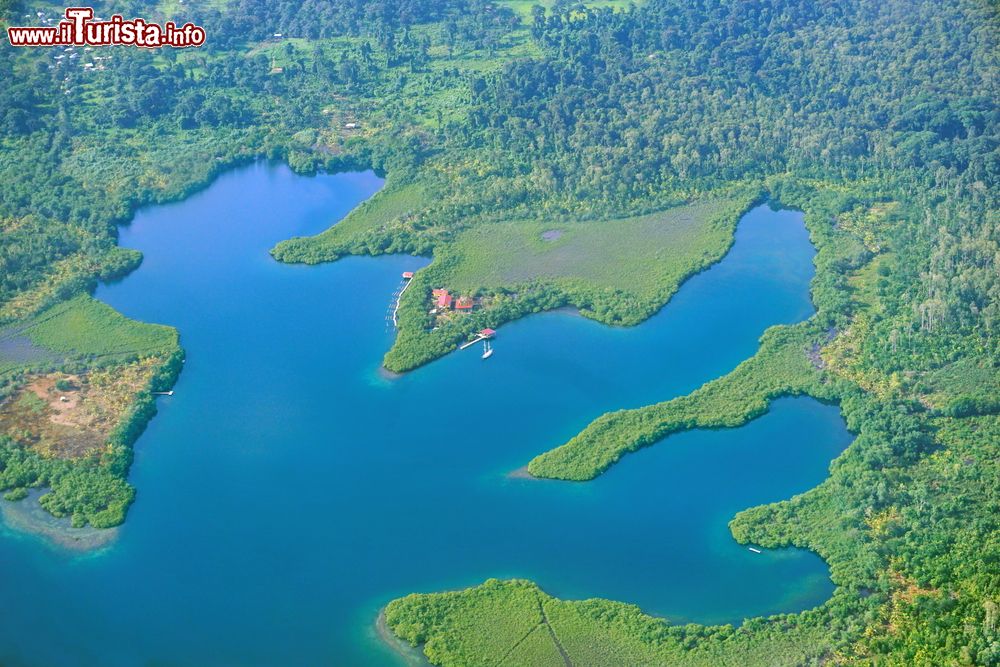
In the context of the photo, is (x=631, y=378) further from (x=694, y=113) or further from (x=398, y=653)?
(x=694, y=113)

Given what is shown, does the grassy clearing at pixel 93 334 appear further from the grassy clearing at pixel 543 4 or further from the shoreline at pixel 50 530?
Result: the grassy clearing at pixel 543 4

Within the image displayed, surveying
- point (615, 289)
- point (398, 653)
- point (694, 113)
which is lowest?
point (398, 653)

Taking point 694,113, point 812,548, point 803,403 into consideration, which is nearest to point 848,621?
point 812,548

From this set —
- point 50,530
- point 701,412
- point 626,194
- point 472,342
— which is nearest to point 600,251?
point 626,194

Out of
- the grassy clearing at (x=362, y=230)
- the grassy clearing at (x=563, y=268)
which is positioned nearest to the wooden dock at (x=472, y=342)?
the grassy clearing at (x=563, y=268)

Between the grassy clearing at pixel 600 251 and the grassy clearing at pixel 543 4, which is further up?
the grassy clearing at pixel 543 4

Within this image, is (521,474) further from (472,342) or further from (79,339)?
(79,339)

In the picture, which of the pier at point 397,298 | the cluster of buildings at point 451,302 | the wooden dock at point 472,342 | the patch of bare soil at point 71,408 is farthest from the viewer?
the cluster of buildings at point 451,302

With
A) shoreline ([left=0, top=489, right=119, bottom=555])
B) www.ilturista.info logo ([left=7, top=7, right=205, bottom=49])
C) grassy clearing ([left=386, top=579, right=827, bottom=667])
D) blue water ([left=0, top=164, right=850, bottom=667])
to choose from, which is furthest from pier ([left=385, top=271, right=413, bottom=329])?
www.ilturista.info logo ([left=7, top=7, right=205, bottom=49])

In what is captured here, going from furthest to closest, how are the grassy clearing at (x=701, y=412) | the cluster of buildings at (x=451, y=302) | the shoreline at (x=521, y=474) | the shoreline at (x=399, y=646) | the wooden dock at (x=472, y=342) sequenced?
the cluster of buildings at (x=451, y=302) < the wooden dock at (x=472, y=342) < the grassy clearing at (x=701, y=412) < the shoreline at (x=521, y=474) < the shoreline at (x=399, y=646)
